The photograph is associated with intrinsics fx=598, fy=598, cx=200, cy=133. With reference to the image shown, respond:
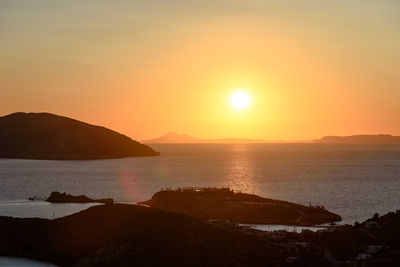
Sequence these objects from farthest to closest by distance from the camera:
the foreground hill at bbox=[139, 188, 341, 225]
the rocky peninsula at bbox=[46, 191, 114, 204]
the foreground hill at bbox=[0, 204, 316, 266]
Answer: the rocky peninsula at bbox=[46, 191, 114, 204] → the foreground hill at bbox=[139, 188, 341, 225] → the foreground hill at bbox=[0, 204, 316, 266]

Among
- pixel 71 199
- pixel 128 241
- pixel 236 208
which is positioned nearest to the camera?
pixel 128 241

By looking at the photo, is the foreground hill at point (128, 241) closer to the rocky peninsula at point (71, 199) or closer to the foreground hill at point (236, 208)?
the foreground hill at point (236, 208)

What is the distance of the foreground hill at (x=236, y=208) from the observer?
104000 millimetres

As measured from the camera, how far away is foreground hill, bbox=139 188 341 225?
341ft

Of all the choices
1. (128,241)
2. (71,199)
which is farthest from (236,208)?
(128,241)

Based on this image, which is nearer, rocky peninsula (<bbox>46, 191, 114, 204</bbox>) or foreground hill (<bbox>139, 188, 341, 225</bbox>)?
foreground hill (<bbox>139, 188, 341, 225</bbox>)

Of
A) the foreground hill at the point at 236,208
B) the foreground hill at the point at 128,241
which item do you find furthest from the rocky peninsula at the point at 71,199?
the foreground hill at the point at 128,241

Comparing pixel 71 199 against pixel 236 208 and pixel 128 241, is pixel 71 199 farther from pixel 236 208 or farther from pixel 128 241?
A: pixel 128 241

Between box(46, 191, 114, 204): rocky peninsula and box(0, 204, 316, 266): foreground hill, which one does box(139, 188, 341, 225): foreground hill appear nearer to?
box(46, 191, 114, 204): rocky peninsula

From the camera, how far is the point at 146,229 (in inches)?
2549

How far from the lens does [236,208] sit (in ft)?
363

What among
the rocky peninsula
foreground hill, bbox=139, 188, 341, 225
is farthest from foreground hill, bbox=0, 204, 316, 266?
the rocky peninsula

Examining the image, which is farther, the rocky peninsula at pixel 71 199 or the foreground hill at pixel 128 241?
the rocky peninsula at pixel 71 199

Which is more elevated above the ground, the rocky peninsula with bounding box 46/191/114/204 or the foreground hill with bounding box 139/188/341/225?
the rocky peninsula with bounding box 46/191/114/204
